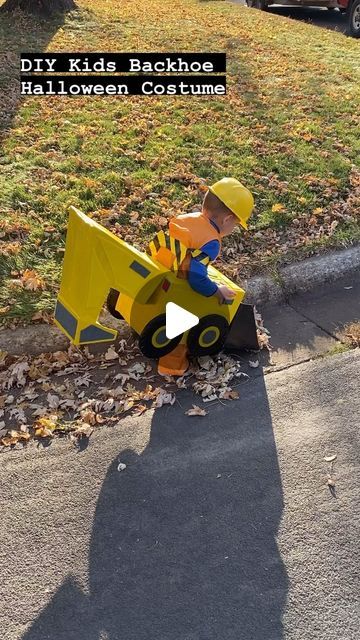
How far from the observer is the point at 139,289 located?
124 inches

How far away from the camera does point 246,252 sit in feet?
15.1

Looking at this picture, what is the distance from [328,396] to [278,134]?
3846 mm

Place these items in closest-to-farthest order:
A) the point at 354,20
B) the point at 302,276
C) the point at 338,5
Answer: the point at 302,276 < the point at 354,20 < the point at 338,5

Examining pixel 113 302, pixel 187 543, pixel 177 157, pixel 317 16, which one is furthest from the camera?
pixel 317 16

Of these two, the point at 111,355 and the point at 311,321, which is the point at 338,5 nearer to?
the point at 311,321

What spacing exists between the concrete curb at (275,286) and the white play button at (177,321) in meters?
0.79

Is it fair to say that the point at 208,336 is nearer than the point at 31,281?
Yes

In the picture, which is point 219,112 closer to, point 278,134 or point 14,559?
point 278,134

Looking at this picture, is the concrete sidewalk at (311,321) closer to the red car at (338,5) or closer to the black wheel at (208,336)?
the black wheel at (208,336)

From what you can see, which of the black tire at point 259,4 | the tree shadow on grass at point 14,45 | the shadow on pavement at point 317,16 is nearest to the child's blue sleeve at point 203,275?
the tree shadow on grass at point 14,45

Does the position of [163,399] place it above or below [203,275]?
below

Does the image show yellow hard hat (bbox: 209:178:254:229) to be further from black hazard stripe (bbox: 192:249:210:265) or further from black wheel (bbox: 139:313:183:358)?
black wheel (bbox: 139:313:183:358)

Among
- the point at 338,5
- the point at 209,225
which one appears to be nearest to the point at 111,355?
the point at 209,225

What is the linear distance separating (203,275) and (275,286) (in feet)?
3.97
